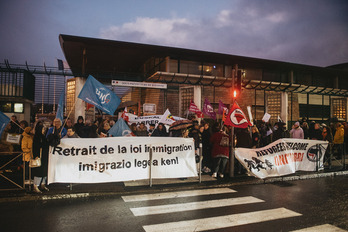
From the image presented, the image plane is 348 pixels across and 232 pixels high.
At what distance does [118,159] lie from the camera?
23.5ft

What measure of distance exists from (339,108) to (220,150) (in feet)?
62.6

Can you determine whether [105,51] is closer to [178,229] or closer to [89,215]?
[89,215]

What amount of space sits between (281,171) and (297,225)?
4725mm

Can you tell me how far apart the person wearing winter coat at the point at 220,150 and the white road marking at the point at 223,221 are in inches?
131

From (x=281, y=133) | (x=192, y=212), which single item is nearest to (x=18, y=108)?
(x=192, y=212)

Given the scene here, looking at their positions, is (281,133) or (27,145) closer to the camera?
(27,145)

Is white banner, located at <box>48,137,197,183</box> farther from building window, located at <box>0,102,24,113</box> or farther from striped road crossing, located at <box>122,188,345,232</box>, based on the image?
building window, located at <box>0,102,24,113</box>

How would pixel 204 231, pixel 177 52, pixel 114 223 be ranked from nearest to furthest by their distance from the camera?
pixel 204 231, pixel 114 223, pixel 177 52

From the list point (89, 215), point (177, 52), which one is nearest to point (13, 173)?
point (89, 215)

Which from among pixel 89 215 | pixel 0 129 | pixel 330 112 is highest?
pixel 330 112

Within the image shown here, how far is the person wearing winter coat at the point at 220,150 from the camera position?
8602mm

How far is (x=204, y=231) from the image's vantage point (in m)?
4.30

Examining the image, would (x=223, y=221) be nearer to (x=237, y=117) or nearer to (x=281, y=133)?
(x=237, y=117)

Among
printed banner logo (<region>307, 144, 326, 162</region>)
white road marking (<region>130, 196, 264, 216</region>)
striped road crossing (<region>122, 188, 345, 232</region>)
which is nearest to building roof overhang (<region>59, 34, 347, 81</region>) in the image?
striped road crossing (<region>122, 188, 345, 232</region>)
